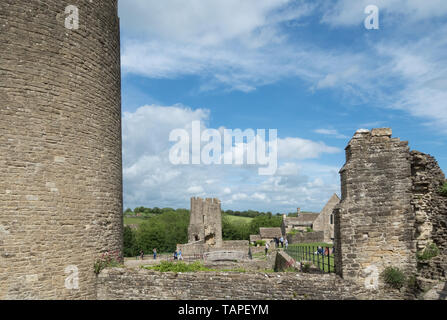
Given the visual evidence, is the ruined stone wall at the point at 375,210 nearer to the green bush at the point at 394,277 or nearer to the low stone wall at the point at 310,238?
the green bush at the point at 394,277

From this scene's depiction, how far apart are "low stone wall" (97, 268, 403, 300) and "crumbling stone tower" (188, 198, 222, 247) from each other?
1111 inches

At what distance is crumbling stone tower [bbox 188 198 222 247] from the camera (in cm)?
3931

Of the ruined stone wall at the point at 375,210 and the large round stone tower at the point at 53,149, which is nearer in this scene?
the large round stone tower at the point at 53,149

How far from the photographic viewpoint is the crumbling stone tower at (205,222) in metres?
39.3

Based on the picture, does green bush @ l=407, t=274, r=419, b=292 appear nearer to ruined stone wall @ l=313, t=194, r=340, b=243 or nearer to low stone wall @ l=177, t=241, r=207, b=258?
low stone wall @ l=177, t=241, r=207, b=258

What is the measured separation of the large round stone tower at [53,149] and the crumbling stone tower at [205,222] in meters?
28.6

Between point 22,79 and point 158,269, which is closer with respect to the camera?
point 22,79

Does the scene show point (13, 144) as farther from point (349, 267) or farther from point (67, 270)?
point (349, 267)

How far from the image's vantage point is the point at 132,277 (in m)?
10.7

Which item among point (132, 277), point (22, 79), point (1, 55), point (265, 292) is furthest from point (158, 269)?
point (1, 55)

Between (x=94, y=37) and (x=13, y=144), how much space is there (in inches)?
173

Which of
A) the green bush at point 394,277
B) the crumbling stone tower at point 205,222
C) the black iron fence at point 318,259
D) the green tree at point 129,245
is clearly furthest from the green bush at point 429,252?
the green tree at point 129,245

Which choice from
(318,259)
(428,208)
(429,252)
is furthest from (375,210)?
(318,259)

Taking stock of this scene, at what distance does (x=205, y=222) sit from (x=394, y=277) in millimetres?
33709
